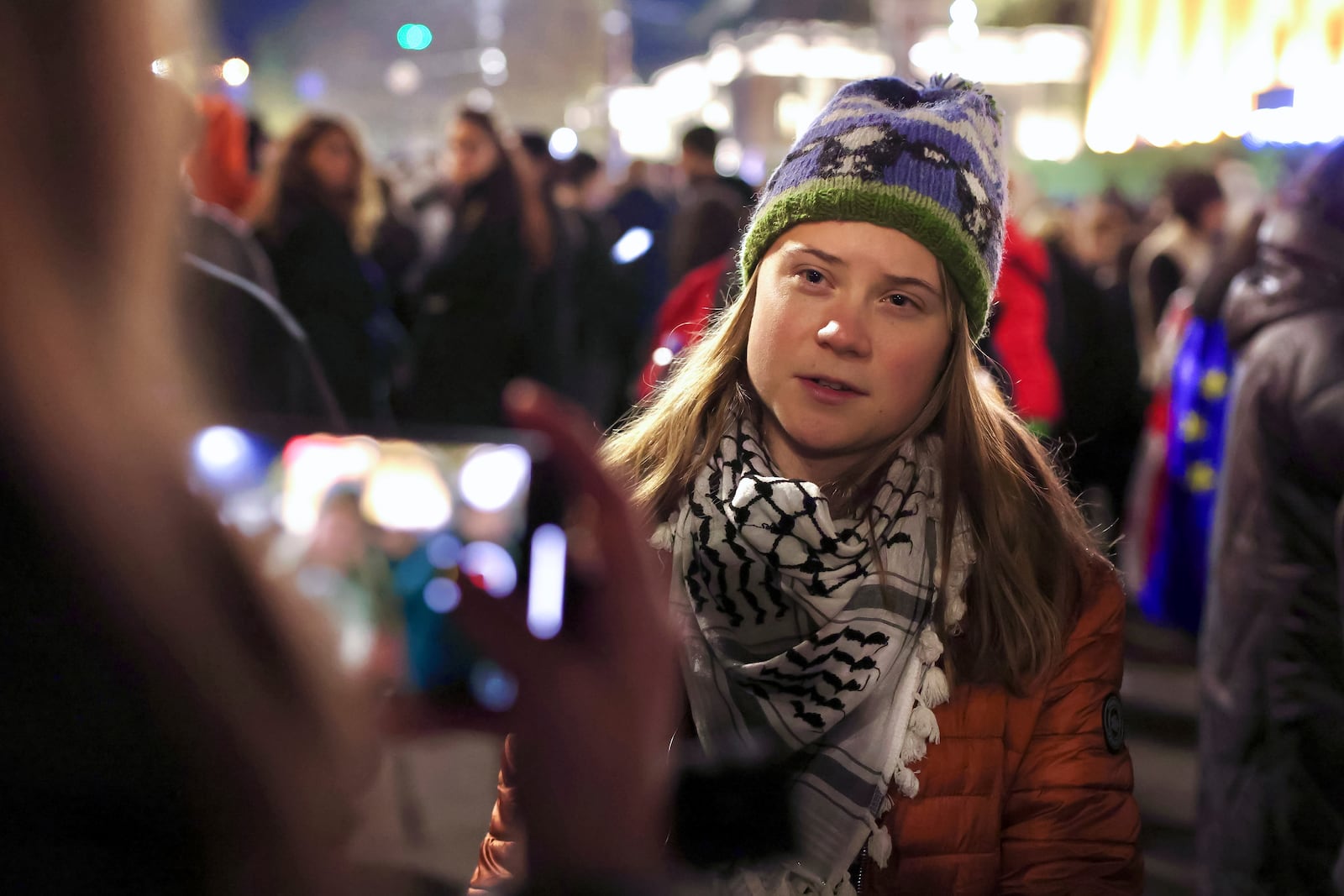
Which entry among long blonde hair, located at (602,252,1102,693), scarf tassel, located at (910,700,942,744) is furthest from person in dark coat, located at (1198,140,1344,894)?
Result: scarf tassel, located at (910,700,942,744)

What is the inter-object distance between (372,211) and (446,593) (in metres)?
6.52

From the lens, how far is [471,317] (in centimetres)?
571

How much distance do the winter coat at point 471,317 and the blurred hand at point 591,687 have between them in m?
4.98

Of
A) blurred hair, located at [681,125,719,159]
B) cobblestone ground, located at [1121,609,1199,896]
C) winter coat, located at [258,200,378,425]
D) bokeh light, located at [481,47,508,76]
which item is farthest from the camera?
bokeh light, located at [481,47,508,76]

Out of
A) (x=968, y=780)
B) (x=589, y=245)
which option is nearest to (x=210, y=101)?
(x=589, y=245)

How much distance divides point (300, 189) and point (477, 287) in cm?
91

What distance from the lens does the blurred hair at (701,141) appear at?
19.2ft

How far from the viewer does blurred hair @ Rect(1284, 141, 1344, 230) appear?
2.86 metres

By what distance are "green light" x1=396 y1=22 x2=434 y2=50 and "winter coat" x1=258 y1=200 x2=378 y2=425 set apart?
2.28 m

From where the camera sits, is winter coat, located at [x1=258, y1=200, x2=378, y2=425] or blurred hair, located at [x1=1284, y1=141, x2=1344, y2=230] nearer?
blurred hair, located at [x1=1284, y1=141, x2=1344, y2=230]

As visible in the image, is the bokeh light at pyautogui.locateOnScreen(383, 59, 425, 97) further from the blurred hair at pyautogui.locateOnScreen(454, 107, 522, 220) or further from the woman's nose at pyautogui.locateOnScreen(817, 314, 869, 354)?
the woman's nose at pyautogui.locateOnScreen(817, 314, 869, 354)

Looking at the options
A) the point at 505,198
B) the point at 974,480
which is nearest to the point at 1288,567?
the point at 974,480

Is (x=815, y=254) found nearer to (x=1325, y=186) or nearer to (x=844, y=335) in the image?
(x=844, y=335)

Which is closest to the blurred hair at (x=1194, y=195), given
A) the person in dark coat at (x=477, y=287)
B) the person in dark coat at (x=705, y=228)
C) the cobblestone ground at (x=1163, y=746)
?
the cobblestone ground at (x=1163, y=746)
